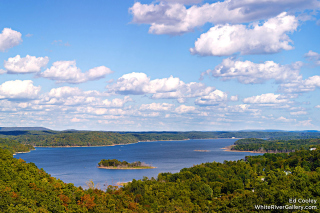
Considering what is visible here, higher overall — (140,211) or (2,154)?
(2,154)

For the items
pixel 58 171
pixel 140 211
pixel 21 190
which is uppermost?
pixel 21 190

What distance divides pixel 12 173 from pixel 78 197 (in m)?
12.5

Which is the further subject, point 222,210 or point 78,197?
point 78,197

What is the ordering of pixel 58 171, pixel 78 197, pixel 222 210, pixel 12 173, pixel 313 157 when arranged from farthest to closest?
pixel 58 171 → pixel 313 157 → pixel 12 173 → pixel 78 197 → pixel 222 210

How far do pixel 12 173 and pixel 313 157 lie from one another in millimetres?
94069

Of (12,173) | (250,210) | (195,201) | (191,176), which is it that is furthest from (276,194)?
(191,176)

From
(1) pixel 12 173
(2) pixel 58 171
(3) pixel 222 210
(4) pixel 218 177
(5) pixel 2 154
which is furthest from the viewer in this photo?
(2) pixel 58 171

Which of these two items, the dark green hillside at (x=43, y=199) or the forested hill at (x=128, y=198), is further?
the forested hill at (x=128, y=198)

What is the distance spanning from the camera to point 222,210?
41.5 m

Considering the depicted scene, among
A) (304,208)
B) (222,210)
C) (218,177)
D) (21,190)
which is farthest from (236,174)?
(21,190)

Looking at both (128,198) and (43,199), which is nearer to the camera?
(43,199)

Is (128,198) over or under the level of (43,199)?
under

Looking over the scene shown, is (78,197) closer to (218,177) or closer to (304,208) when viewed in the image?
(304,208)

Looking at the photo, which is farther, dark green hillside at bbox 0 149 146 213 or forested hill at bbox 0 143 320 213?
forested hill at bbox 0 143 320 213
